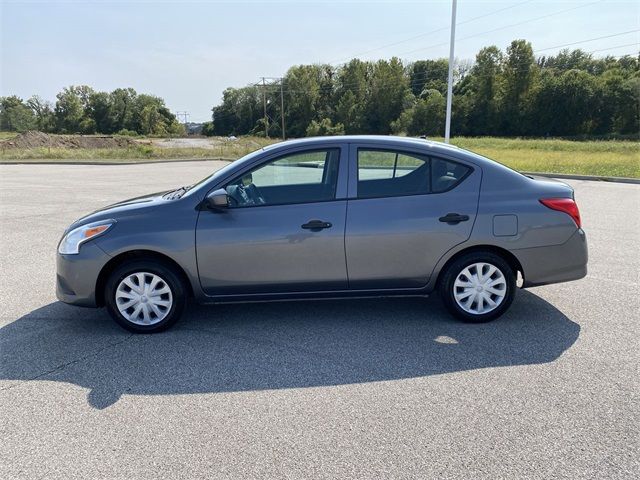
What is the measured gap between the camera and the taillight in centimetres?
410


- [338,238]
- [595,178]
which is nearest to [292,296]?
[338,238]

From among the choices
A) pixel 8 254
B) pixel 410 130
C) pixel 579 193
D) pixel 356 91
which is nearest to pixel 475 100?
pixel 410 130

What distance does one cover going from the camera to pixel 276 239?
3.92 m

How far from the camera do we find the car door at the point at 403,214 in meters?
3.97

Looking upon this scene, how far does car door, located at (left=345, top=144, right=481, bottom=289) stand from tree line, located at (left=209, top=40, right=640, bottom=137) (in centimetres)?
7938

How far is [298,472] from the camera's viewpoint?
239 cm

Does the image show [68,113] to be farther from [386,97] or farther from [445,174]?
[445,174]

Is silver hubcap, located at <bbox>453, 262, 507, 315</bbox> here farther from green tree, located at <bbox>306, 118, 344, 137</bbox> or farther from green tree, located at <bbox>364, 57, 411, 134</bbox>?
green tree, located at <bbox>364, 57, 411, 134</bbox>

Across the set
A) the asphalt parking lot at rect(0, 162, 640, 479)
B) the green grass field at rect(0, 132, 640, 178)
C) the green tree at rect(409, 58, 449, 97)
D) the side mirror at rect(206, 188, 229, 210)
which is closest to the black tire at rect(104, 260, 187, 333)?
the asphalt parking lot at rect(0, 162, 640, 479)

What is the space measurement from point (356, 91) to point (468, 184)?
102 metres

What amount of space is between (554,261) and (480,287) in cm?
70

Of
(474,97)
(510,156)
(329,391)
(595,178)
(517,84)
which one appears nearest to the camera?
(329,391)

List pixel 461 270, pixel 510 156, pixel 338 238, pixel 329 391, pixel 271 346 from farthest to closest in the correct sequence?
pixel 510 156
pixel 461 270
pixel 338 238
pixel 271 346
pixel 329 391

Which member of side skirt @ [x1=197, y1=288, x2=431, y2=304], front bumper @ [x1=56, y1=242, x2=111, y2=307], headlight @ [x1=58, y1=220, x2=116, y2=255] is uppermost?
headlight @ [x1=58, y1=220, x2=116, y2=255]
